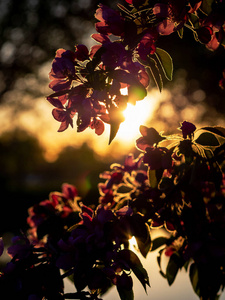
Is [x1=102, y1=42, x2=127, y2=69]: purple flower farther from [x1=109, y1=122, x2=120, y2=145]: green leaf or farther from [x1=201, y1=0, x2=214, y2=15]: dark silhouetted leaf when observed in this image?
[x1=201, y1=0, x2=214, y2=15]: dark silhouetted leaf

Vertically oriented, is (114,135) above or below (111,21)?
below

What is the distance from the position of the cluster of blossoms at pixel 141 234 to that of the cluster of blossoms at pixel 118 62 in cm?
19

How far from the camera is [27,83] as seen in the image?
23.7 ft

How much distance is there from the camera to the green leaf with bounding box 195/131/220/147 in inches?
33.9

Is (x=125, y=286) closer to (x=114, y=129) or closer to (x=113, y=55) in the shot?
(x=114, y=129)

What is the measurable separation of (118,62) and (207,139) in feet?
1.09

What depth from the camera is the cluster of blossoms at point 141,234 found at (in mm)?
736

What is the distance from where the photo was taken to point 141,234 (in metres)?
0.76

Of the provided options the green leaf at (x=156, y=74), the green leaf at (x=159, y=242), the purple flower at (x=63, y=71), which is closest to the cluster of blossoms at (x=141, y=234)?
the green leaf at (x=159, y=242)

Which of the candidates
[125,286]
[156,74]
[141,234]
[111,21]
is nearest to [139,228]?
A: [141,234]

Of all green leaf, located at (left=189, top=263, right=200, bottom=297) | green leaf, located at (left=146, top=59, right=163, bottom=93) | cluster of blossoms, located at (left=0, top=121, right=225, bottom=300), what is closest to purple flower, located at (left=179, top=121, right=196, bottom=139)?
cluster of blossoms, located at (left=0, top=121, right=225, bottom=300)

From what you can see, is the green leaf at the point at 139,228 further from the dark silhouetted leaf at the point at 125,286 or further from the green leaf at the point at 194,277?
the green leaf at the point at 194,277

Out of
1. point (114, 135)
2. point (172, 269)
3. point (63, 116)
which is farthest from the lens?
point (172, 269)

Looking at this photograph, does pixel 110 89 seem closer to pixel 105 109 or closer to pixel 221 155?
pixel 105 109
